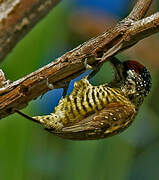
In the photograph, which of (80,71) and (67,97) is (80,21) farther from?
(80,71)

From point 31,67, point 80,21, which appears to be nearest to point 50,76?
point 31,67

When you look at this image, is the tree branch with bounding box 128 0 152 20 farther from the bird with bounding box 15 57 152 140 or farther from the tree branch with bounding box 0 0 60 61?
the tree branch with bounding box 0 0 60 61

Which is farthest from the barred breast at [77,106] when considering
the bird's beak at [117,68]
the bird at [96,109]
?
Result: the bird's beak at [117,68]

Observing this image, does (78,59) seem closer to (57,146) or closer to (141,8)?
(141,8)

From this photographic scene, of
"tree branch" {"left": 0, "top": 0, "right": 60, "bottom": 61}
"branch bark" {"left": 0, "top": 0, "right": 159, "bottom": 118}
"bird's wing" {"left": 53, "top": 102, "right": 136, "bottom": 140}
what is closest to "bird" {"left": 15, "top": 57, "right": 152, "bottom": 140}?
"bird's wing" {"left": 53, "top": 102, "right": 136, "bottom": 140}

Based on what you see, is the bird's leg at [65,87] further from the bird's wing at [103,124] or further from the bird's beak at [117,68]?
the bird's beak at [117,68]

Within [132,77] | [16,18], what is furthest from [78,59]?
[16,18]

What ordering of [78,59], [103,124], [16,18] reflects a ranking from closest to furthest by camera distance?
[78,59] < [103,124] < [16,18]
